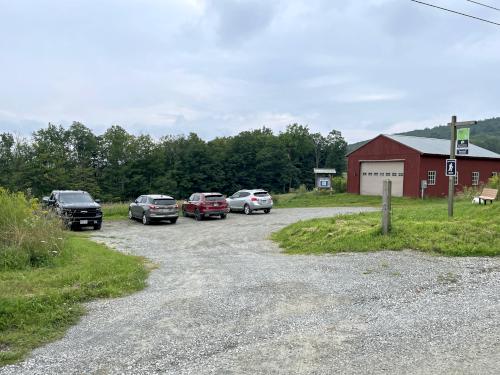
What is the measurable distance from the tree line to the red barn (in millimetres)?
38867

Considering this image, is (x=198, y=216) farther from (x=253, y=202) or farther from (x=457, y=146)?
(x=457, y=146)

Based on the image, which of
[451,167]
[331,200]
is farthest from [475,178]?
[451,167]

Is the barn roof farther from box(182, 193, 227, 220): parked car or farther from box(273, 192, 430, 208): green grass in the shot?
box(182, 193, 227, 220): parked car

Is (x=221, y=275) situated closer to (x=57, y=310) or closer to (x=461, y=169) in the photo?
(x=57, y=310)

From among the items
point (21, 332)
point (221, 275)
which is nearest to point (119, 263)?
point (221, 275)

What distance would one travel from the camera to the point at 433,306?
616 cm

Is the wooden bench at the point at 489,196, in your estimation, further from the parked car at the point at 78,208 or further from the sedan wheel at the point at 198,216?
the parked car at the point at 78,208

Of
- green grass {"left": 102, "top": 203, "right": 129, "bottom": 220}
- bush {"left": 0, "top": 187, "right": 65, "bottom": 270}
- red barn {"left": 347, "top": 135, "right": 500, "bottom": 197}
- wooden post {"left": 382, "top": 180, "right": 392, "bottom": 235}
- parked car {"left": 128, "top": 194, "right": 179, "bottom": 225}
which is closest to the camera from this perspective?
bush {"left": 0, "top": 187, "right": 65, "bottom": 270}

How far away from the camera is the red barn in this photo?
3388 cm


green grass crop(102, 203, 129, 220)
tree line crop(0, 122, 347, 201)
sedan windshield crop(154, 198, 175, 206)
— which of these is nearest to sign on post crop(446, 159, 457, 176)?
sedan windshield crop(154, 198, 175, 206)

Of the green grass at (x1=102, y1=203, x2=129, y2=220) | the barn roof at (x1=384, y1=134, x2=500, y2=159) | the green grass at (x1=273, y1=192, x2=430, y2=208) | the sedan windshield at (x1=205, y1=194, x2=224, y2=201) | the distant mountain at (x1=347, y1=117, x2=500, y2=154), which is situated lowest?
the green grass at (x1=102, y1=203, x2=129, y2=220)

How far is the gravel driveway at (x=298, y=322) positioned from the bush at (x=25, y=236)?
2433mm

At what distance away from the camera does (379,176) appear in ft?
121

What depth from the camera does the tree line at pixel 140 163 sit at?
62.2 meters
